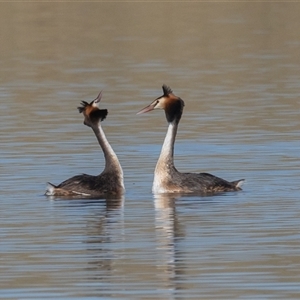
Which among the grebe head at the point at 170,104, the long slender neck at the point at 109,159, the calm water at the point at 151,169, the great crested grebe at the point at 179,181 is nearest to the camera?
the calm water at the point at 151,169

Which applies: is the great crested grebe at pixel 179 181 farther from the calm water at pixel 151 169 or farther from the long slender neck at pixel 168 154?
the calm water at pixel 151 169

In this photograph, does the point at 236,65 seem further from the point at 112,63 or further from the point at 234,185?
the point at 234,185

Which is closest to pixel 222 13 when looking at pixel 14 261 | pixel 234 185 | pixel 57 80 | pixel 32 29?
pixel 32 29

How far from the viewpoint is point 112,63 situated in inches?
1532

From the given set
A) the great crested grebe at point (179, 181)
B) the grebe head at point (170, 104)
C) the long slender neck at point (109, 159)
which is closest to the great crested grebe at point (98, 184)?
the long slender neck at point (109, 159)

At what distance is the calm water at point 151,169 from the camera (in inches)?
495

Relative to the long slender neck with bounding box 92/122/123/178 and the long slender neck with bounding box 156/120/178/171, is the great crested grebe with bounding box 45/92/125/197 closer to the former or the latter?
the long slender neck with bounding box 92/122/123/178

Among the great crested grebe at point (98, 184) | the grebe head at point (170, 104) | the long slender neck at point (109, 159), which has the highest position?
the grebe head at point (170, 104)

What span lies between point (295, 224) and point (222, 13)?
150 ft

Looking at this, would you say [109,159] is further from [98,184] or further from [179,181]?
[179,181]

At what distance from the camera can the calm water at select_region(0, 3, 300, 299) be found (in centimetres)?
1257

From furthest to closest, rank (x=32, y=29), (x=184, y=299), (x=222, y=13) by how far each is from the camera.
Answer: (x=222, y=13)
(x=32, y=29)
(x=184, y=299)

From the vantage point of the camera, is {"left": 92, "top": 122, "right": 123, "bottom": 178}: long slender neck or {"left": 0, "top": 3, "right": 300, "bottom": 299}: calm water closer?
{"left": 0, "top": 3, "right": 300, "bottom": 299}: calm water

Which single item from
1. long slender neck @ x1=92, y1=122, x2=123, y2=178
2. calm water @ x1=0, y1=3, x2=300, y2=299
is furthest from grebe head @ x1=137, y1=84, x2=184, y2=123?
calm water @ x1=0, y1=3, x2=300, y2=299
